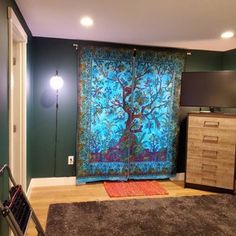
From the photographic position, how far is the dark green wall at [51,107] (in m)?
3.43

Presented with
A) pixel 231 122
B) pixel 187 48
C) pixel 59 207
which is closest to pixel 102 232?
pixel 59 207

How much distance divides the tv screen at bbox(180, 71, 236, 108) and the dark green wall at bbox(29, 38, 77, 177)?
164 cm

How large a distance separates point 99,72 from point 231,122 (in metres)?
1.97

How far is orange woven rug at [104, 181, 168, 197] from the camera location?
132 inches

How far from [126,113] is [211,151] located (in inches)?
52.6

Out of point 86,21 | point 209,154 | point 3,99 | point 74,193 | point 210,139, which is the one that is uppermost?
point 86,21

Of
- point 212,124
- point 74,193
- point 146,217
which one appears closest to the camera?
point 146,217

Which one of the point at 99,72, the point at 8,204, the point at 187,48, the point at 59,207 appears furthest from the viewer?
the point at 187,48

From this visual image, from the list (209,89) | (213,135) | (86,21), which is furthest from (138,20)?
(213,135)

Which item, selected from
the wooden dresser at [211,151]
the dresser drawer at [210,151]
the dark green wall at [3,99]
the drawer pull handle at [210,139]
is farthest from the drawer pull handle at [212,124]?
the dark green wall at [3,99]

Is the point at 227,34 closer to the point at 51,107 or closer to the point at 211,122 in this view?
the point at 211,122

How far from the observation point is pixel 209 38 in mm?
3154

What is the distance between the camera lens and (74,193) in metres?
3.34

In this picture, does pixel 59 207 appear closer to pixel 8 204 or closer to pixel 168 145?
pixel 8 204
